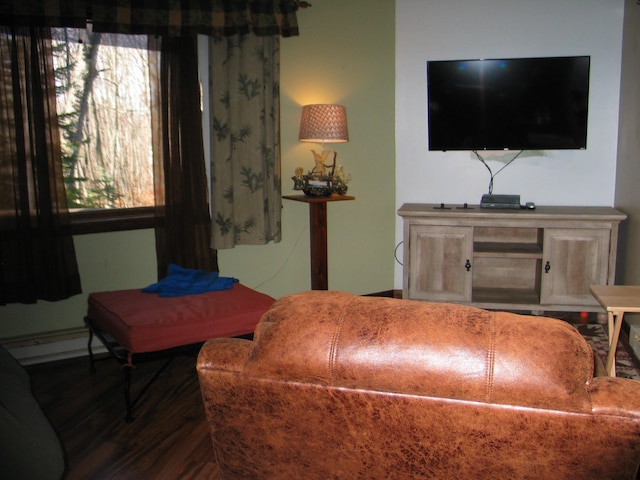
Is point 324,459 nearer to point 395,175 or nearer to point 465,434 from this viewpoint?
point 465,434

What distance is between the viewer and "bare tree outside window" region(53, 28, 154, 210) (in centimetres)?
321

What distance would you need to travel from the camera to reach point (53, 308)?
332 cm

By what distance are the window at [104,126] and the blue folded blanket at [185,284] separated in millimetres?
487

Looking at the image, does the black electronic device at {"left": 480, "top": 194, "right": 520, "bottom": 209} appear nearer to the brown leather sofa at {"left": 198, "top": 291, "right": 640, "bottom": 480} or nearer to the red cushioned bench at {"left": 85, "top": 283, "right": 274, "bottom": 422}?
the red cushioned bench at {"left": 85, "top": 283, "right": 274, "bottom": 422}

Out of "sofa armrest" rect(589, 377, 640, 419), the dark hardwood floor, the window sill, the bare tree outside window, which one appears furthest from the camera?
the window sill

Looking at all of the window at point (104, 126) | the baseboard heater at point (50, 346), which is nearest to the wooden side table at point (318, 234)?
the window at point (104, 126)

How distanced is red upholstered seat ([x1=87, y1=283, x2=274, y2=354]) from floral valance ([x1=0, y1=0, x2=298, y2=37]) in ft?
4.67

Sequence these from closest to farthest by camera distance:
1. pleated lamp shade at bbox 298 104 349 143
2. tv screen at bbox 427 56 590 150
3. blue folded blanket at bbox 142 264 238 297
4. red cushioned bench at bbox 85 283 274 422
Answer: red cushioned bench at bbox 85 283 274 422 → blue folded blanket at bbox 142 264 238 297 → pleated lamp shade at bbox 298 104 349 143 → tv screen at bbox 427 56 590 150

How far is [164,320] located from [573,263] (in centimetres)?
264

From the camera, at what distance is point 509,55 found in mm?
4199

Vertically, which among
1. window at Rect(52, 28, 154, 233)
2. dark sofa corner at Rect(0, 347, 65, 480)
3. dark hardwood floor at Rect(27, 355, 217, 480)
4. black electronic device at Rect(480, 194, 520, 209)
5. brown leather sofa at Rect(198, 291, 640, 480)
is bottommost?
dark hardwood floor at Rect(27, 355, 217, 480)

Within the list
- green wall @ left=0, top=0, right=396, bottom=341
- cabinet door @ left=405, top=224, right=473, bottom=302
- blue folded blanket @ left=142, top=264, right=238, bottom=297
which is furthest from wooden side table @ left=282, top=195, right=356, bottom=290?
blue folded blanket @ left=142, top=264, right=238, bottom=297

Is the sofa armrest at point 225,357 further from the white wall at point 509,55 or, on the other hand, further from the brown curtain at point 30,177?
the white wall at point 509,55

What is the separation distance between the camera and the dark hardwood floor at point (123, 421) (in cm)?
227
